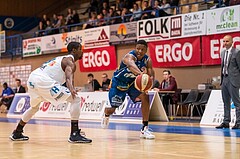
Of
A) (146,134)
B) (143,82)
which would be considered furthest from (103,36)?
(143,82)

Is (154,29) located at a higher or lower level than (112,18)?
lower

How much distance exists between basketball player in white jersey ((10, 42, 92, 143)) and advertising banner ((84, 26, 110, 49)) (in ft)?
40.8

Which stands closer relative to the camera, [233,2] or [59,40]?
[233,2]

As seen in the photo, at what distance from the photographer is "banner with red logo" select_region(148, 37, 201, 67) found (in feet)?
57.2

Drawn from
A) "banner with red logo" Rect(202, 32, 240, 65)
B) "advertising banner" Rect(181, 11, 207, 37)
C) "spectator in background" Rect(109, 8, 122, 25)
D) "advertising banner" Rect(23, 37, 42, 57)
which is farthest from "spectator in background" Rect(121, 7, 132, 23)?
"advertising banner" Rect(23, 37, 42, 57)

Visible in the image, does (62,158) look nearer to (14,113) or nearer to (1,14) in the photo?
(14,113)

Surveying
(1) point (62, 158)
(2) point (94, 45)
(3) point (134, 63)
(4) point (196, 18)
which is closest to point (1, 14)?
(2) point (94, 45)

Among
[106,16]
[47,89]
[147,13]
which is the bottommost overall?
[47,89]

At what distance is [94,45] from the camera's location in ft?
70.7

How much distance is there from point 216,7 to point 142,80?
9217 mm

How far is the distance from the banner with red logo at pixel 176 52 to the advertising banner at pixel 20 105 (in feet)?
17.2

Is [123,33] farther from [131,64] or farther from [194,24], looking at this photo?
[131,64]

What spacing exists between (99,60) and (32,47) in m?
5.28

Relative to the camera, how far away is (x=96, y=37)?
21.5 m
